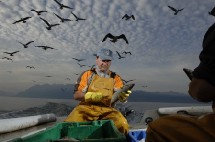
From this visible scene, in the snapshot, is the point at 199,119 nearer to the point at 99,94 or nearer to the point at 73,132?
the point at 73,132

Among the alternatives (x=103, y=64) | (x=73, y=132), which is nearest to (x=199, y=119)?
(x=73, y=132)

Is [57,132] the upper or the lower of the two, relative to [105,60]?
lower

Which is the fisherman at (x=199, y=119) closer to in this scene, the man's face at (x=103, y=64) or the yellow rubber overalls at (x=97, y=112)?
the yellow rubber overalls at (x=97, y=112)

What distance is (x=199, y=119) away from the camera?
68.2 inches

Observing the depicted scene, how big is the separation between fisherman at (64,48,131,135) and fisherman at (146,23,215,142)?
16.7ft

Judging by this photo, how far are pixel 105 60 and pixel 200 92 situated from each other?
644cm

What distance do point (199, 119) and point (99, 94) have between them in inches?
223

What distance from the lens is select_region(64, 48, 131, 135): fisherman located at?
24.1 ft

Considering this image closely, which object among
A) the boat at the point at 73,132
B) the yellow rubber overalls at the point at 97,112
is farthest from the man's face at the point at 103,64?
the boat at the point at 73,132

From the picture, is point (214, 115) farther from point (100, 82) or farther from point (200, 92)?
point (100, 82)

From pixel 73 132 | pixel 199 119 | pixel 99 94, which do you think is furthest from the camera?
pixel 99 94

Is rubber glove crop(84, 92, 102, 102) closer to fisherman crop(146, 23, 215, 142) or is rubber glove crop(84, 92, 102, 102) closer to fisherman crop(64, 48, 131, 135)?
fisherman crop(64, 48, 131, 135)

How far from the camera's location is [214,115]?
170cm

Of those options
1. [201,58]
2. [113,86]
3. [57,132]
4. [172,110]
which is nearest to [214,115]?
[201,58]
